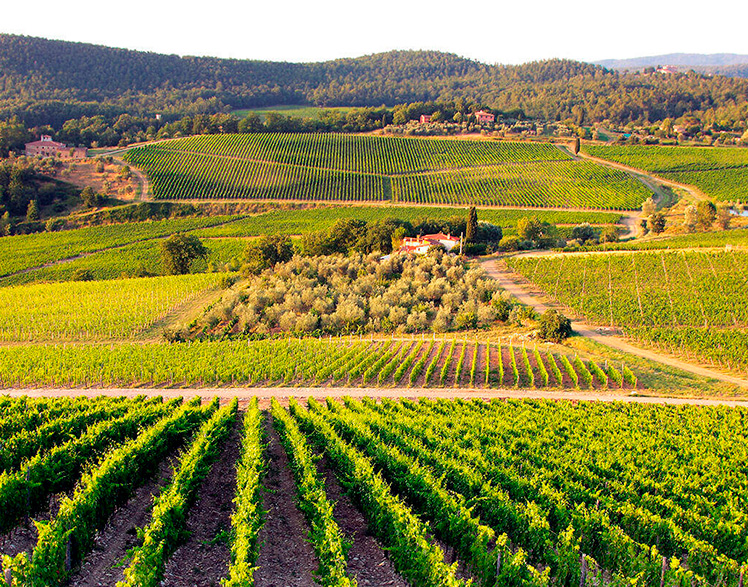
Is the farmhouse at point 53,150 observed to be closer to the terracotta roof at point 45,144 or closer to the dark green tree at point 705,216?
the terracotta roof at point 45,144

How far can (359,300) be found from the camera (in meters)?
49.8

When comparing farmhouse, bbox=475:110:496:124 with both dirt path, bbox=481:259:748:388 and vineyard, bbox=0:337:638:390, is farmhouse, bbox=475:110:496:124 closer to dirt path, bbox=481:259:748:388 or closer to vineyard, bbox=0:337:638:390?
dirt path, bbox=481:259:748:388

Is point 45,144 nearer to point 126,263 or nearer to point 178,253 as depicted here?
point 126,263

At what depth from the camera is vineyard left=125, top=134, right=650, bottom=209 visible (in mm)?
109812

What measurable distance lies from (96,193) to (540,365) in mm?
98055

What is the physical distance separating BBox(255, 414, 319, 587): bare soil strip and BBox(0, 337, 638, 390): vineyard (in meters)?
14.8

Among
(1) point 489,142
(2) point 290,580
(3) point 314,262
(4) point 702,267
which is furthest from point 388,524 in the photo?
(1) point 489,142

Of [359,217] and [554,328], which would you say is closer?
[554,328]

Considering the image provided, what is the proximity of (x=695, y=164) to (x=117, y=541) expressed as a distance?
139833 mm

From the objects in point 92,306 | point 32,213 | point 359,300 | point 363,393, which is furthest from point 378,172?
point 363,393

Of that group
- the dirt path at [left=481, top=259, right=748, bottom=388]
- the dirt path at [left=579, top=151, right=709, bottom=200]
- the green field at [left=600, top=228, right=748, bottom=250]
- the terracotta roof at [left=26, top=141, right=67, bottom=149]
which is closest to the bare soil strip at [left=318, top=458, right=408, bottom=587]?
the dirt path at [left=481, top=259, right=748, bottom=388]

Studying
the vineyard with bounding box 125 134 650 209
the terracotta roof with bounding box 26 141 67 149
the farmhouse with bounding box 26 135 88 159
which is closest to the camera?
the vineyard with bounding box 125 134 650 209

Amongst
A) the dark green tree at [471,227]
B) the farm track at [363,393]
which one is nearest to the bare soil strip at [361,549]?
the farm track at [363,393]

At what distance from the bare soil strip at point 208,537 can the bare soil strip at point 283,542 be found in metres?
1.05
